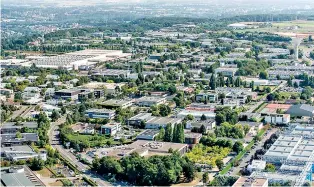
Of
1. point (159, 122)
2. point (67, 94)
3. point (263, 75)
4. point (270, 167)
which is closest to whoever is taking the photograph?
point (270, 167)

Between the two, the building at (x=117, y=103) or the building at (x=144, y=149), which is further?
the building at (x=117, y=103)

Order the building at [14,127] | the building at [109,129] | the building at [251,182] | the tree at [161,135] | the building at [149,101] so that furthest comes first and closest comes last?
the building at [149,101] < the building at [109,129] < the building at [14,127] < the tree at [161,135] < the building at [251,182]

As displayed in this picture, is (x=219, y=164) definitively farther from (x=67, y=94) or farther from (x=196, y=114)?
(x=67, y=94)

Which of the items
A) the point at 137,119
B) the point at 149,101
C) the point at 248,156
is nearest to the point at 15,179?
the point at 248,156

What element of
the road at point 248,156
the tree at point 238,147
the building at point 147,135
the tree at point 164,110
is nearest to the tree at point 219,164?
the road at point 248,156

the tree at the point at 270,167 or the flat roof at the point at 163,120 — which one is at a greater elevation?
the tree at the point at 270,167

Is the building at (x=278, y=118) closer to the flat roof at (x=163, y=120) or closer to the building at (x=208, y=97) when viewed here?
the flat roof at (x=163, y=120)
